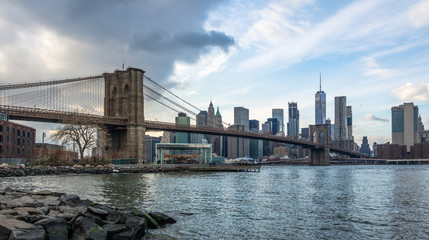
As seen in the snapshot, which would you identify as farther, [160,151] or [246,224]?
[160,151]

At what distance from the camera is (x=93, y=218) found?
12.6 metres

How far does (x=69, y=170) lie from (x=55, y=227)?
49947 millimetres

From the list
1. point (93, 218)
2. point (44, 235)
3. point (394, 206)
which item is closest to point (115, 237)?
point (93, 218)

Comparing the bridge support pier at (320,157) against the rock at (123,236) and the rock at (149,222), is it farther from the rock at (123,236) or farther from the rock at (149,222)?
the rock at (123,236)

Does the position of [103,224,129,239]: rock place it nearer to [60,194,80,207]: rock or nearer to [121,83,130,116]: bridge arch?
[60,194,80,207]: rock

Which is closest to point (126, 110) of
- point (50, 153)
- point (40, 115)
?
point (50, 153)

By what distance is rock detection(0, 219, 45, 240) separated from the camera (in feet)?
30.0

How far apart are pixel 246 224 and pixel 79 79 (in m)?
72.4

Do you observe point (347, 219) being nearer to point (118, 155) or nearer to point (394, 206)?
point (394, 206)

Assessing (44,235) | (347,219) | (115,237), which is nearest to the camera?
(44,235)

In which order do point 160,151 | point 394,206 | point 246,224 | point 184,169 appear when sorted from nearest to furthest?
point 246,224 < point 394,206 < point 184,169 < point 160,151

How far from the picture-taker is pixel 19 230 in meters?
9.44

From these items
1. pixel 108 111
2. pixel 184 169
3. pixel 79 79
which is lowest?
pixel 184 169

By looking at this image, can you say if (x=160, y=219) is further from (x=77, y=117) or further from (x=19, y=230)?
(x=77, y=117)
